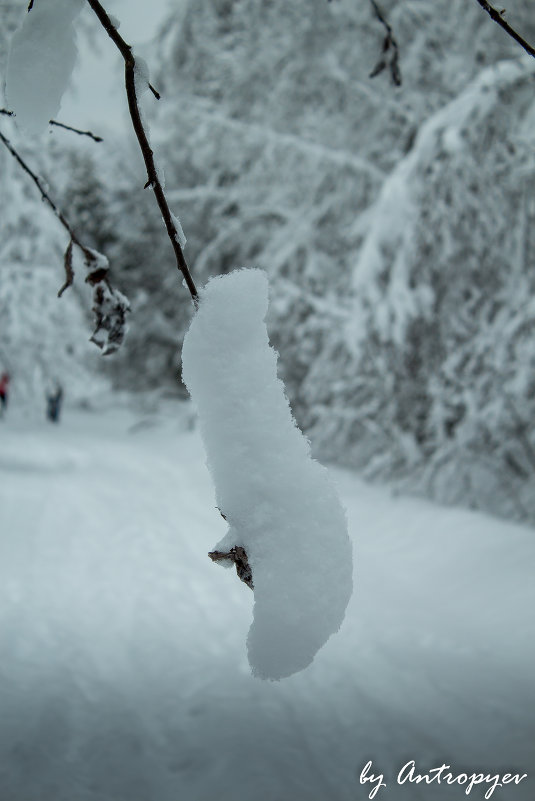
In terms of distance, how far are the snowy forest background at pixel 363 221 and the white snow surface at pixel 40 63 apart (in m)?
3.31

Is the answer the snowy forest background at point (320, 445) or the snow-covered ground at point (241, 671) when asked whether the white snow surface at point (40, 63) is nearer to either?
the snowy forest background at point (320, 445)

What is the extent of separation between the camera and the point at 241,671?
344 cm

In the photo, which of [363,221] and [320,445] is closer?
[363,221]

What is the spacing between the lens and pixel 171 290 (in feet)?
43.8

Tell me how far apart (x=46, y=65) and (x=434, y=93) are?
6.77m

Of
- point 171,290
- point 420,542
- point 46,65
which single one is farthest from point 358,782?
point 171,290

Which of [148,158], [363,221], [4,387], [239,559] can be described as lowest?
[239,559]

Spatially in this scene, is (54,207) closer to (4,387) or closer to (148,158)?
(148,158)

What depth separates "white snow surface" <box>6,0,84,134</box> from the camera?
0.70 metres

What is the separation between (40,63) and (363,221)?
565 cm

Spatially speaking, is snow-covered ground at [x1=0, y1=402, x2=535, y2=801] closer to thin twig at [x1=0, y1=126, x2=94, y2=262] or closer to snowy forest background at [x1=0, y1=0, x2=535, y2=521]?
snowy forest background at [x1=0, y1=0, x2=535, y2=521]

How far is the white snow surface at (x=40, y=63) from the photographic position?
0.70 metres

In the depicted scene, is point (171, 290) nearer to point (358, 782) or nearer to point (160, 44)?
point (160, 44)

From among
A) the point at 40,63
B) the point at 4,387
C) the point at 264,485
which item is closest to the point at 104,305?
the point at 40,63
